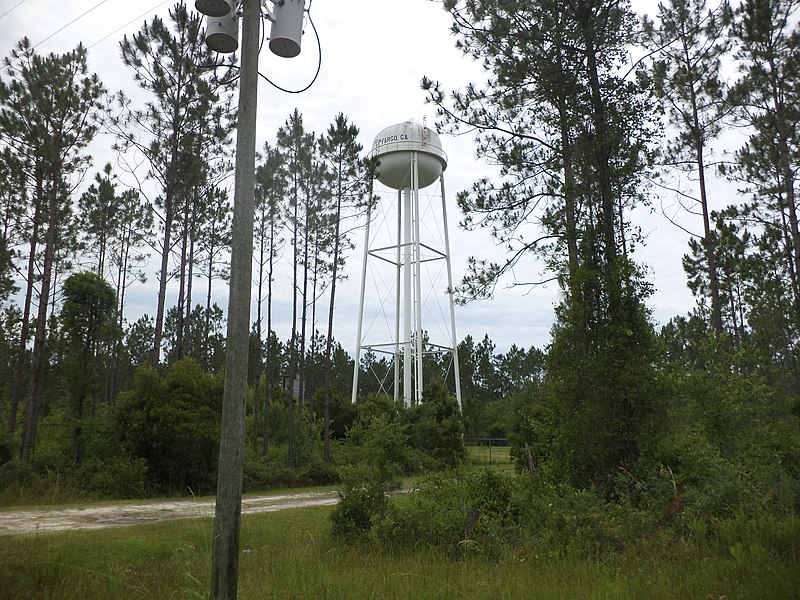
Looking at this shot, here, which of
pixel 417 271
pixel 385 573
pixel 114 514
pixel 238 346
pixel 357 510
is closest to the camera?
pixel 238 346

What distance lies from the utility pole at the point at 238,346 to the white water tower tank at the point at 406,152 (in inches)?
918

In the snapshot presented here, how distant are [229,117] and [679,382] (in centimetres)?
1594

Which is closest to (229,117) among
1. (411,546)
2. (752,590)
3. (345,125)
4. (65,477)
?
(345,125)

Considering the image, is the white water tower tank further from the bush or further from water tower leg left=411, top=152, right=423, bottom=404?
the bush

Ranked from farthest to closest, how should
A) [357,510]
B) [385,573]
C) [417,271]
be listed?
[417,271]
[357,510]
[385,573]

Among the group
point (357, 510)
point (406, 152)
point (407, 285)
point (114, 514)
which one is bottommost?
point (114, 514)

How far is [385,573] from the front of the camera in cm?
634

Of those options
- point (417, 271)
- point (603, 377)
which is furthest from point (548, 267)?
point (417, 271)

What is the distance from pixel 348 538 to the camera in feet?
27.2

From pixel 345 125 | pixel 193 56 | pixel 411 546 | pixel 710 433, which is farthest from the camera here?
pixel 345 125

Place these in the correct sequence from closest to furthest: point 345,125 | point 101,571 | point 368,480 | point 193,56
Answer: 1. point 101,571
2. point 368,480
3. point 193,56
4. point 345,125

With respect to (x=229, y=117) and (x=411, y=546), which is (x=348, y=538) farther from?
(x=229, y=117)

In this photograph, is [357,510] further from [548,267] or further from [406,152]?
[406,152]

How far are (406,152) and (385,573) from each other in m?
23.9
